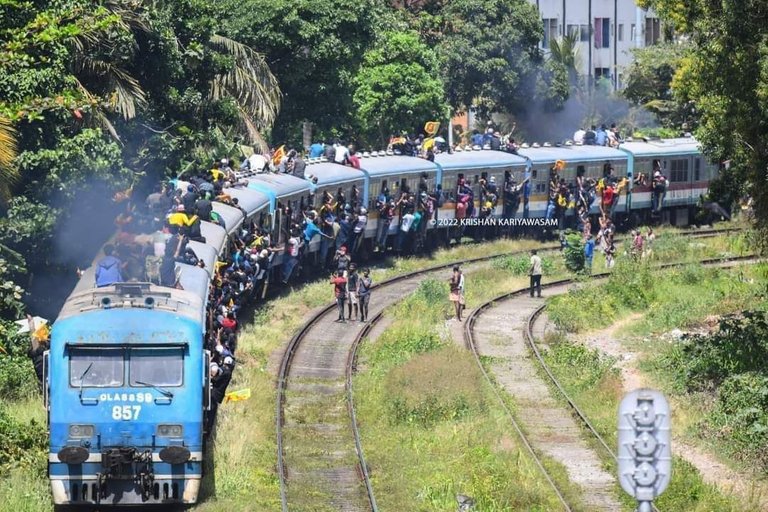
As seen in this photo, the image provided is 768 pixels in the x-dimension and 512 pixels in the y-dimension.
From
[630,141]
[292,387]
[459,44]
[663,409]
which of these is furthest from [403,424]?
[459,44]

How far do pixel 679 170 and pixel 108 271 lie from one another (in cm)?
3205

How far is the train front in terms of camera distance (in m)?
16.6

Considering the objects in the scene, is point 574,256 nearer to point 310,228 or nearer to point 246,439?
point 310,228

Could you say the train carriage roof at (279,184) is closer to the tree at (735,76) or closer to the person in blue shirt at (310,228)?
the person in blue shirt at (310,228)

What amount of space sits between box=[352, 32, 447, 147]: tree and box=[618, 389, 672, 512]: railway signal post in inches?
1546

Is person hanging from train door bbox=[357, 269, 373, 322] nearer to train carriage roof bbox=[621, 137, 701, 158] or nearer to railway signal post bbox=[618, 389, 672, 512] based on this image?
train carriage roof bbox=[621, 137, 701, 158]

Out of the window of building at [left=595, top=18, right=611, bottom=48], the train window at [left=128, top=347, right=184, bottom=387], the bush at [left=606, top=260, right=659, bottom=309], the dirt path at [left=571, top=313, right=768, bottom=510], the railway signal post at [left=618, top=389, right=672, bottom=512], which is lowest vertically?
the dirt path at [left=571, top=313, right=768, bottom=510]

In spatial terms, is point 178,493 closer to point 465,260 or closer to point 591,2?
point 465,260

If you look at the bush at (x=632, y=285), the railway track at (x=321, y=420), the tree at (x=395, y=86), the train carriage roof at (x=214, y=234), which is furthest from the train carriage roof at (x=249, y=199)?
the tree at (x=395, y=86)

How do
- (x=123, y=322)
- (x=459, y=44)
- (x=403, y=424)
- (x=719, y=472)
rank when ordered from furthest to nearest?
(x=459, y=44), (x=403, y=424), (x=719, y=472), (x=123, y=322)

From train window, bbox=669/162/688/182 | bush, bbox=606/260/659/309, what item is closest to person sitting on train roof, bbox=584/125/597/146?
train window, bbox=669/162/688/182

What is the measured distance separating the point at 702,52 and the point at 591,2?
167 feet

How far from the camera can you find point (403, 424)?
22.0m

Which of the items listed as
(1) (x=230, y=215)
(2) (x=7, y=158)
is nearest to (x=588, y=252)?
(1) (x=230, y=215)
